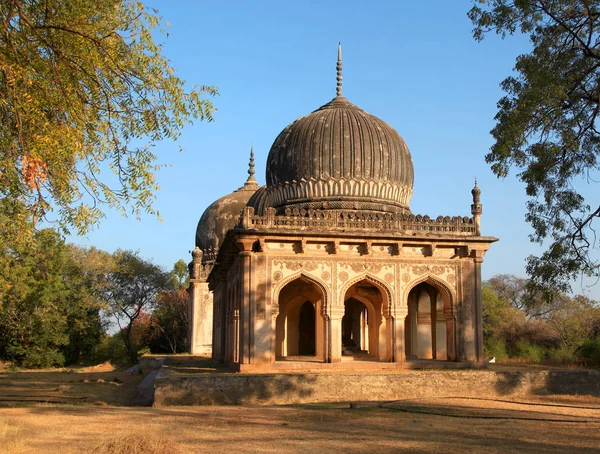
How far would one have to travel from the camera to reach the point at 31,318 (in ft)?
104

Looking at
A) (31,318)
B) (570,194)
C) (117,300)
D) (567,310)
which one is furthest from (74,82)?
(567,310)

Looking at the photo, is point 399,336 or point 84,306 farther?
point 84,306

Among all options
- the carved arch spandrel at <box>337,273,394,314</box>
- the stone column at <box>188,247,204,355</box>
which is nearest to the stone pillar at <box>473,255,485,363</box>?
the carved arch spandrel at <box>337,273,394,314</box>

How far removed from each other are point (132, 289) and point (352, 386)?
30483mm

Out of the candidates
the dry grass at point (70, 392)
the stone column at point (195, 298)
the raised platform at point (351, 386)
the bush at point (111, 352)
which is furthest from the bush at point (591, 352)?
the bush at point (111, 352)

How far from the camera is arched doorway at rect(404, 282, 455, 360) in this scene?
19906mm

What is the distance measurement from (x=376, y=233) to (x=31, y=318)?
818 inches

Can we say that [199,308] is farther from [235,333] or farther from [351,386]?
[351,386]

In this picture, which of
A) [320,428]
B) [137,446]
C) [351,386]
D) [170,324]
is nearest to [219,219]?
[170,324]

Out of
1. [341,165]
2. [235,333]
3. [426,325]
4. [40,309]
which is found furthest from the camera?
[40,309]

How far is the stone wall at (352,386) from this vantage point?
13.0 metres

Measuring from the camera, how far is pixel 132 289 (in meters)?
42.0

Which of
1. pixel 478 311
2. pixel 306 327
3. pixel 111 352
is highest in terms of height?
pixel 478 311

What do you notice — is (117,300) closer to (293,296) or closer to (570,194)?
(293,296)
